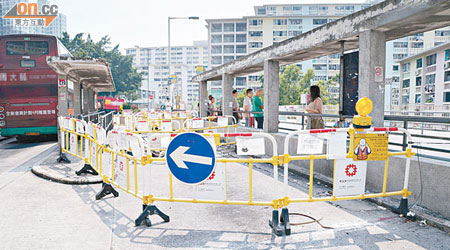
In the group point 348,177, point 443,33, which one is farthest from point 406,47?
point 348,177

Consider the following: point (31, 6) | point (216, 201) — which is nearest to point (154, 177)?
point (216, 201)

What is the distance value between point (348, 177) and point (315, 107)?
146 inches

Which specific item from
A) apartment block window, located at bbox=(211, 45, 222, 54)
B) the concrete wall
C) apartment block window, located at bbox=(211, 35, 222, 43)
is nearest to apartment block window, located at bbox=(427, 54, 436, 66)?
apartment block window, located at bbox=(211, 35, 222, 43)

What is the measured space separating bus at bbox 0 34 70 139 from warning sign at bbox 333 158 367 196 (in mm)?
12760

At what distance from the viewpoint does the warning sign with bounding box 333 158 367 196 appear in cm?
485

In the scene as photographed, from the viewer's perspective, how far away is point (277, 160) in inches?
185

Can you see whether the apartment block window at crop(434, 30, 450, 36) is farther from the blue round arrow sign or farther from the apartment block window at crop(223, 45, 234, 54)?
the blue round arrow sign

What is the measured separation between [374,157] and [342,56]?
137 inches

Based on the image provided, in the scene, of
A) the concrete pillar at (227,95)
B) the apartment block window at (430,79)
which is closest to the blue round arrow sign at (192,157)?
the concrete pillar at (227,95)

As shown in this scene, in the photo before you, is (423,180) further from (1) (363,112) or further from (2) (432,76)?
(2) (432,76)

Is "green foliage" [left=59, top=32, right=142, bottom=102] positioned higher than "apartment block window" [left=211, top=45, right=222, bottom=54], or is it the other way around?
"apartment block window" [left=211, top=45, right=222, bottom=54]

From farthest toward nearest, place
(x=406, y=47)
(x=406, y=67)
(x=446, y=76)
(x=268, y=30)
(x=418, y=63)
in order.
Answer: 1. (x=268, y=30)
2. (x=406, y=47)
3. (x=406, y=67)
4. (x=418, y=63)
5. (x=446, y=76)

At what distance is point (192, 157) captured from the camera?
15.3 feet

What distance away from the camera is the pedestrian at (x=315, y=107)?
838 cm
